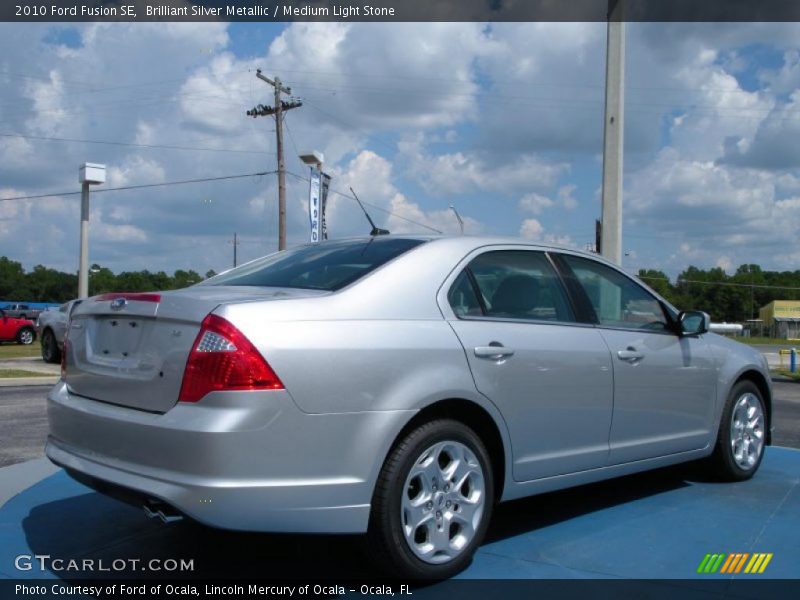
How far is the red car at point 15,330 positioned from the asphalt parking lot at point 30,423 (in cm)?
1911

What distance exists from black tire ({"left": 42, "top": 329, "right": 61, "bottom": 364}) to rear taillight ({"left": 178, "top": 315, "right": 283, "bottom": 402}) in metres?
17.0

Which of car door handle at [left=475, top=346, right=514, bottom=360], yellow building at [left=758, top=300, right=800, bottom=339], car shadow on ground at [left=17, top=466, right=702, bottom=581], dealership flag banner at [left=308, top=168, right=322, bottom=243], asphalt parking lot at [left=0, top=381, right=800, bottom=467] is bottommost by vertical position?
yellow building at [left=758, top=300, right=800, bottom=339]

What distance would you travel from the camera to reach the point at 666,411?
188 inches

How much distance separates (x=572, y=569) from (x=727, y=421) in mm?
2214

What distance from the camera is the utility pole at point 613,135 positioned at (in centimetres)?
1310

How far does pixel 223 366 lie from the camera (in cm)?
300

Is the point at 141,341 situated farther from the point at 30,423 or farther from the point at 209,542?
the point at 30,423

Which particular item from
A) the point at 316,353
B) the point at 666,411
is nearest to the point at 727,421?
the point at 666,411

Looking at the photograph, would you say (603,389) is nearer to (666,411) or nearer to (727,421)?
Result: (666,411)

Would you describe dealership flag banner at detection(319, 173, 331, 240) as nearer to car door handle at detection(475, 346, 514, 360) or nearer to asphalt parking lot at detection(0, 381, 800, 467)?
asphalt parking lot at detection(0, 381, 800, 467)

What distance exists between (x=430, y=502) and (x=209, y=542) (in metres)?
1.34

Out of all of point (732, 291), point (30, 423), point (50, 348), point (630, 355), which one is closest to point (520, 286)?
point (630, 355)

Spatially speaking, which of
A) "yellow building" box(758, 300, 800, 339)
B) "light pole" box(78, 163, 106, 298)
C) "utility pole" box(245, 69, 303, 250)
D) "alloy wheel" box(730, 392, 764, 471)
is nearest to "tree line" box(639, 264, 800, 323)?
"yellow building" box(758, 300, 800, 339)

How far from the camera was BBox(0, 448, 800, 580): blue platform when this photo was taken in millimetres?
3660
